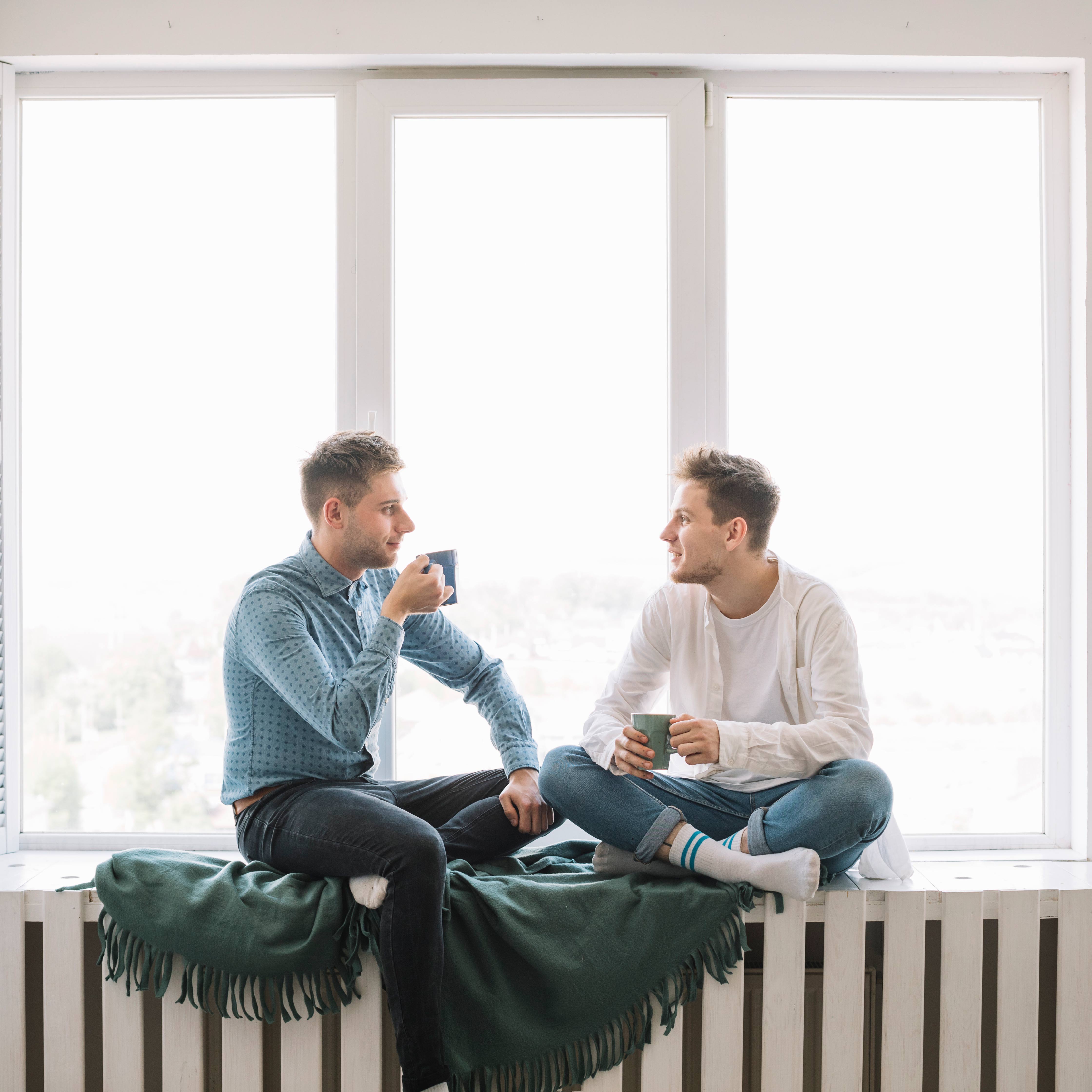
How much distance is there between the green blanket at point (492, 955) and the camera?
4.63ft

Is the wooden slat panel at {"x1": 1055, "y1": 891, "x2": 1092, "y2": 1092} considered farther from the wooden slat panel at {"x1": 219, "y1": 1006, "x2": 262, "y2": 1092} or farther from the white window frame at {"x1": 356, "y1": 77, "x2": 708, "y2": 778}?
the wooden slat panel at {"x1": 219, "y1": 1006, "x2": 262, "y2": 1092}

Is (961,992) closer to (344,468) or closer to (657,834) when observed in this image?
(657,834)

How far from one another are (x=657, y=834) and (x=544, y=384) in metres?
0.99

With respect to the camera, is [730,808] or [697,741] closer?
[697,741]

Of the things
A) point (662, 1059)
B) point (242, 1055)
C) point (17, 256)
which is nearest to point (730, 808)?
point (662, 1059)

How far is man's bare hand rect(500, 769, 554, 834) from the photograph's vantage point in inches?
65.6

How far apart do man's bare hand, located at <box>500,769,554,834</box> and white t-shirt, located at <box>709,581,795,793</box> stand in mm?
330

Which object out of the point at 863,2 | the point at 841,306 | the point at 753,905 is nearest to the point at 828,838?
the point at 753,905

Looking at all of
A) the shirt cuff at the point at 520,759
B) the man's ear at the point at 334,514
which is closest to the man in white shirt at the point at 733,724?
the shirt cuff at the point at 520,759

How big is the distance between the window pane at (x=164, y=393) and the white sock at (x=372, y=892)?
662 millimetres

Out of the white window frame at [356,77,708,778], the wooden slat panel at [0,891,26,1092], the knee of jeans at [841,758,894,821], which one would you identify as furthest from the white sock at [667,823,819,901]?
the wooden slat panel at [0,891,26,1092]

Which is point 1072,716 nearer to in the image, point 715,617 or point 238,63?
point 715,617

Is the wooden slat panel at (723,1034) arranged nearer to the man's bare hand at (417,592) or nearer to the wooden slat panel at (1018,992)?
the wooden slat panel at (1018,992)

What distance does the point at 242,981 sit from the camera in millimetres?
1428
